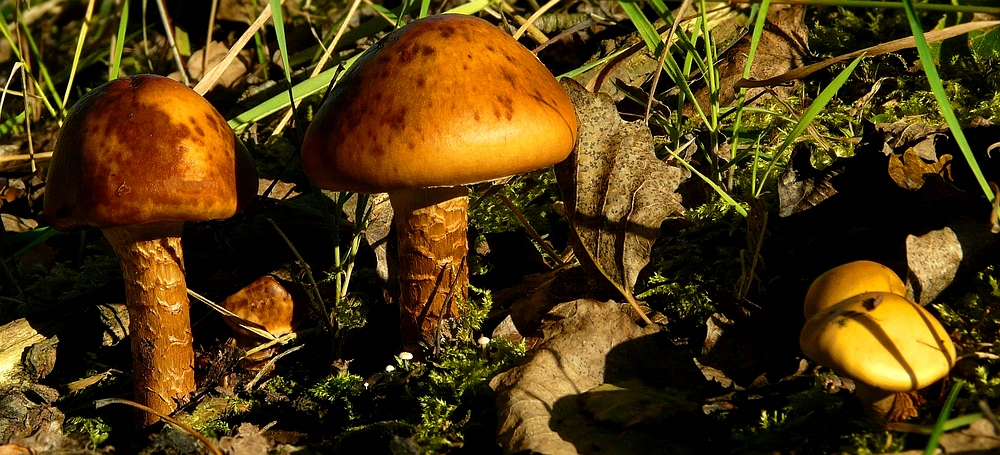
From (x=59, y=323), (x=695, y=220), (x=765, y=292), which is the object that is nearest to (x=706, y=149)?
(x=695, y=220)

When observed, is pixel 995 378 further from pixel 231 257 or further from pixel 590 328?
pixel 231 257

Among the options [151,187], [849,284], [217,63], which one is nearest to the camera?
[849,284]

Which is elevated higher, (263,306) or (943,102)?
(943,102)

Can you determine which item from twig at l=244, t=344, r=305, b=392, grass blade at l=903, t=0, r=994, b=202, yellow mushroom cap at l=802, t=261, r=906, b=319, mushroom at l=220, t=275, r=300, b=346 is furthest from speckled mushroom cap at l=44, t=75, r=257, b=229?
grass blade at l=903, t=0, r=994, b=202

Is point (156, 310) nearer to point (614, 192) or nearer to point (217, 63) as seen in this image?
point (614, 192)

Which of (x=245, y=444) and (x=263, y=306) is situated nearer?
(x=245, y=444)

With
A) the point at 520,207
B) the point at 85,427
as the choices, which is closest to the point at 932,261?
the point at 520,207

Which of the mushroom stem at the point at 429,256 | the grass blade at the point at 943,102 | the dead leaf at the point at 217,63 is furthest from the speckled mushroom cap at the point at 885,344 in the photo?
the dead leaf at the point at 217,63
